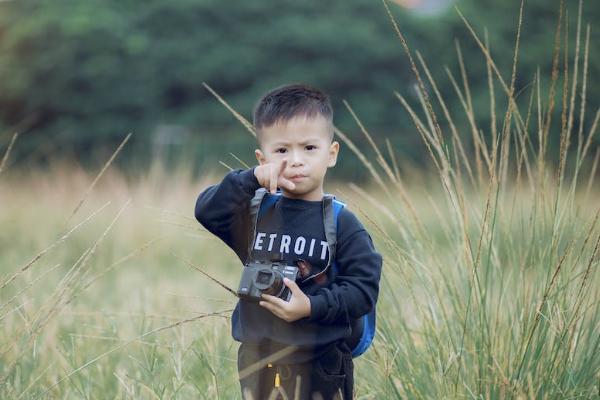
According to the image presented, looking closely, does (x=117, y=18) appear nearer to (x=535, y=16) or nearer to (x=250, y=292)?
(x=535, y=16)

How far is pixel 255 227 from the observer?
215 cm

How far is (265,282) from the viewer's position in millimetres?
2004

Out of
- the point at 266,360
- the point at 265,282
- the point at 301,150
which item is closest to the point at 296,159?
the point at 301,150

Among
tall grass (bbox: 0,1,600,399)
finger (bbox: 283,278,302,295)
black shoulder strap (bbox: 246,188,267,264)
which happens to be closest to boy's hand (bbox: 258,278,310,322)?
finger (bbox: 283,278,302,295)

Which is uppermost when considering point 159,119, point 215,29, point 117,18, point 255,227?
point 215,29

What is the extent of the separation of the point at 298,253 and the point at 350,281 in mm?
143

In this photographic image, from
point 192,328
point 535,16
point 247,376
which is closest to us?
point 247,376

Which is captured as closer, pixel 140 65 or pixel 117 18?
pixel 117 18

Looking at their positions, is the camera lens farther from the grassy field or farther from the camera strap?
the grassy field

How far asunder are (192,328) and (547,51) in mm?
15330

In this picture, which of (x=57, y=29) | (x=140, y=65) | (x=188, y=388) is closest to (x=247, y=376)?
(x=188, y=388)

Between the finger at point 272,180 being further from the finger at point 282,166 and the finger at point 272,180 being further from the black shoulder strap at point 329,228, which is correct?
the black shoulder strap at point 329,228

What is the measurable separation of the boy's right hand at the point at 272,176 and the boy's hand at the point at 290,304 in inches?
9.0

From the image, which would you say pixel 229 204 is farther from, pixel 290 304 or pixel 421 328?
pixel 421 328
